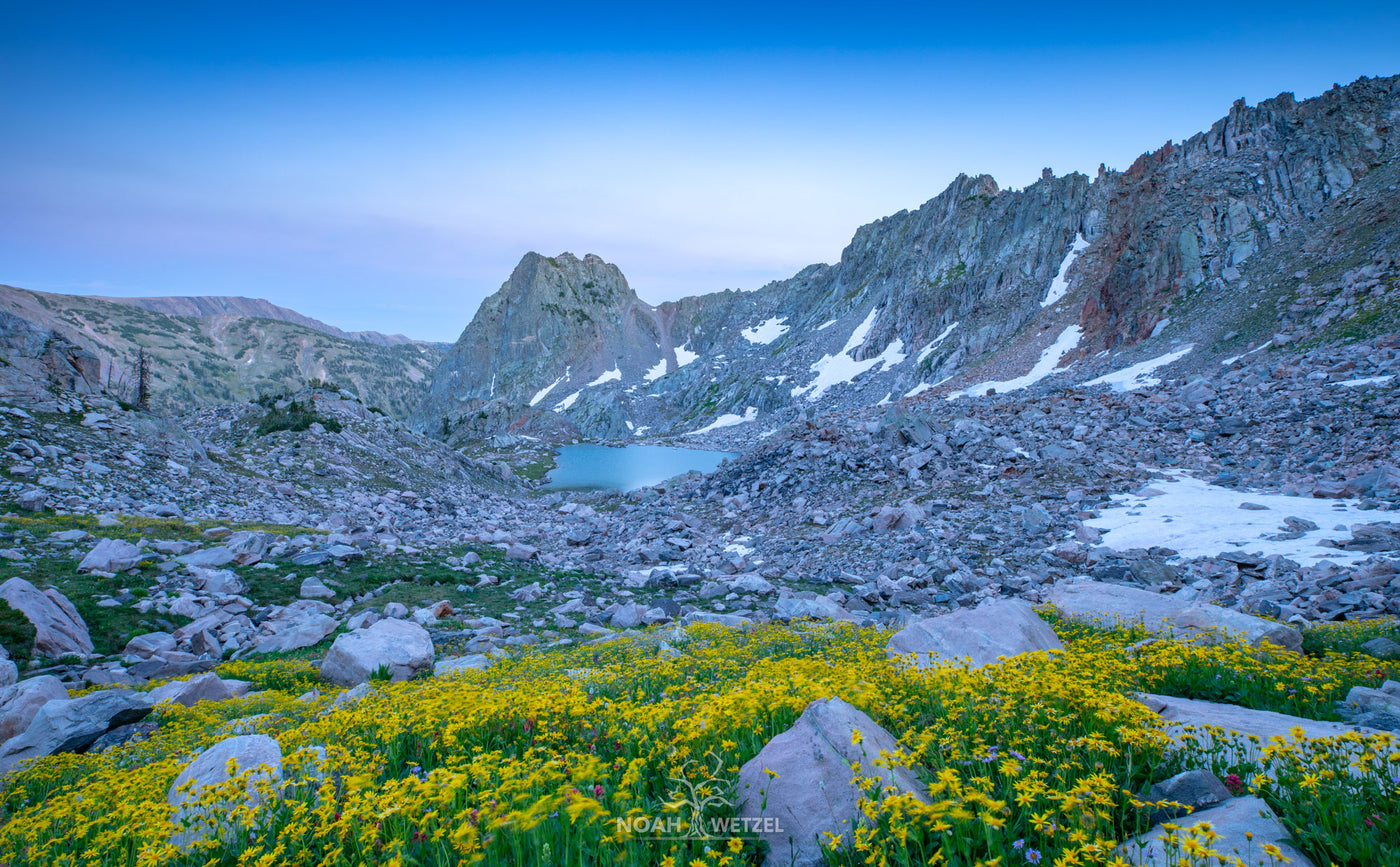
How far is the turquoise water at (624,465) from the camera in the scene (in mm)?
66812

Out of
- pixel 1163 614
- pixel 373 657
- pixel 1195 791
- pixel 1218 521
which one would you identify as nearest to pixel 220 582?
pixel 373 657

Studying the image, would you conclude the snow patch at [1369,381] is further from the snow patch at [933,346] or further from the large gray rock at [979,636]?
the snow patch at [933,346]

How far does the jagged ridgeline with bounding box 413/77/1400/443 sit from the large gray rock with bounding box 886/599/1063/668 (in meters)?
37.4

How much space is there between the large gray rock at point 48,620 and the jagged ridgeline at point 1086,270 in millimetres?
52052

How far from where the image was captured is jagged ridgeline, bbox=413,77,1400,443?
47.3m

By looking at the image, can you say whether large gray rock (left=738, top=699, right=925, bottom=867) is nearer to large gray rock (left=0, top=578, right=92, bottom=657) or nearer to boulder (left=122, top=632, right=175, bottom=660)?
boulder (left=122, top=632, right=175, bottom=660)

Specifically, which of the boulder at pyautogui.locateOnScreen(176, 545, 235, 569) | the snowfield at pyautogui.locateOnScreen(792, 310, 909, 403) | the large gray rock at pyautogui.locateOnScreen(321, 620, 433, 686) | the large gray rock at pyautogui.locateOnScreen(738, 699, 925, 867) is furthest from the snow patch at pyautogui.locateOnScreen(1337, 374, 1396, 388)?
the snowfield at pyautogui.locateOnScreen(792, 310, 909, 403)

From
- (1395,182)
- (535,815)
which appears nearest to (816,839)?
(535,815)

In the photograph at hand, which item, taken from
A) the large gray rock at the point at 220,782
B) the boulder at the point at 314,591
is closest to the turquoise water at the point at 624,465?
the boulder at the point at 314,591

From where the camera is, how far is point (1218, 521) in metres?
17.5

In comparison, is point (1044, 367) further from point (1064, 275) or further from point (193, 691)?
point (193, 691)

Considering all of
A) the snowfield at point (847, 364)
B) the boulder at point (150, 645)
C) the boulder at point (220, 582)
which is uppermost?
the snowfield at point (847, 364)

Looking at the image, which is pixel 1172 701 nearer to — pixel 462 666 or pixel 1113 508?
pixel 462 666

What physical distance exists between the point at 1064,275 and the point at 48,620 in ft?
339
